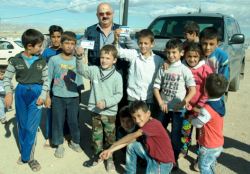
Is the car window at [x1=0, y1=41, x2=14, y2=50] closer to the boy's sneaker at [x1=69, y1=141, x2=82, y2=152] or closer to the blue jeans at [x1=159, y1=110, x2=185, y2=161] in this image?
the boy's sneaker at [x1=69, y1=141, x2=82, y2=152]

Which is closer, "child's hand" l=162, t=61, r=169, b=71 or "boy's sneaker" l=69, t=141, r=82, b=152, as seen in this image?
"child's hand" l=162, t=61, r=169, b=71

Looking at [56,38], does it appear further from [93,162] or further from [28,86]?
[93,162]

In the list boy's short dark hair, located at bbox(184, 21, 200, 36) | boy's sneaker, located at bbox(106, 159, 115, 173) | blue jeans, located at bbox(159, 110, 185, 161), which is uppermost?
boy's short dark hair, located at bbox(184, 21, 200, 36)

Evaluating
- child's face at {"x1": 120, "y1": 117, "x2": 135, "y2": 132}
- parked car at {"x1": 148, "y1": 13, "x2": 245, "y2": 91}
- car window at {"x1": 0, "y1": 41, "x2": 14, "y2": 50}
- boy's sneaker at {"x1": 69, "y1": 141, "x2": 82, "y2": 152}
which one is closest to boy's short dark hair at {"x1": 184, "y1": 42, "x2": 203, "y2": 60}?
child's face at {"x1": 120, "y1": 117, "x2": 135, "y2": 132}

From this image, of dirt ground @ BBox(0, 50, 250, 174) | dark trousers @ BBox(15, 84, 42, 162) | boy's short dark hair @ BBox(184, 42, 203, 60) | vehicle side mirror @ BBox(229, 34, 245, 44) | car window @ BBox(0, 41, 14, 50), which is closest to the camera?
boy's short dark hair @ BBox(184, 42, 203, 60)

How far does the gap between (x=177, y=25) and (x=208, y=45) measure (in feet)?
9.25

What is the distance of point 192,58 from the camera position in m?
4.17

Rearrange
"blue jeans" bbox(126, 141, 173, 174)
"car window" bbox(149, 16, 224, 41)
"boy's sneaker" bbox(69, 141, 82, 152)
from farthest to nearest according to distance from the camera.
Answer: "car window" bbox(149, 16, 224, 41), "boy's sneaker" bbox(69, 141, 82, 152), "blue jeans" bbox(126, 141, 173, 174)

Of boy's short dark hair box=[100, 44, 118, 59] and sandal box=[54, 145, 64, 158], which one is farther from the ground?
boy's short dark hair box=[100, 44, 118, 59]

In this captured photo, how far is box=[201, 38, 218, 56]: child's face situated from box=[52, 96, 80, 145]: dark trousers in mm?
1988

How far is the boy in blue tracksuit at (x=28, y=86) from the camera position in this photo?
4.24m

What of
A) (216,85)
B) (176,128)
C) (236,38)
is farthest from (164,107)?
(236,38)

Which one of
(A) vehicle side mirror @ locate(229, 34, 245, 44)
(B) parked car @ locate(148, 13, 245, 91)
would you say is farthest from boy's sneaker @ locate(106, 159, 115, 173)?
(A) vehicle side mirror @ locate(229, 34, 245, 44)

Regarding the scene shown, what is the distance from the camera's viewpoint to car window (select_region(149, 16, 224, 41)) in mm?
6676
